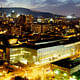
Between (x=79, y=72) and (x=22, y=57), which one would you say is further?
(x=22, y=57)

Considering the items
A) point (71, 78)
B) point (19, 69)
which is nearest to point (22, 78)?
point (19, 69)

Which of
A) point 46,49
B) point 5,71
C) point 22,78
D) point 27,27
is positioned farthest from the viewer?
point 27,27

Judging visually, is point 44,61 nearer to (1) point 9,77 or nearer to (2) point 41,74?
(2) point 41,74

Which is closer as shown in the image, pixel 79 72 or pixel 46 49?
pixel 79 72

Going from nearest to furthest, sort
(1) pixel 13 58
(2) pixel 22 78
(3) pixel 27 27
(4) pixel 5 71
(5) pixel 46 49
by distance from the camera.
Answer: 1. (2) pixel 22 78
2. (4) pixel 5 71
3. (1) pixel 13 58
4. (5) pixel 46 49
5. (3) pixel 27 27

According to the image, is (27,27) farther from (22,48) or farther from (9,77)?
(9,77)

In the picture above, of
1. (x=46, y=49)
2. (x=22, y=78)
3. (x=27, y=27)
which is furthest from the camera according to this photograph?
(x=27, y=27)

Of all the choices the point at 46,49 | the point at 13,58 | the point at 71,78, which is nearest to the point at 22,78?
the point at 71,78

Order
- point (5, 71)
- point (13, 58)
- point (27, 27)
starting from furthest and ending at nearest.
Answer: point (27, 27)
point (13, 58)
point (5, 71)

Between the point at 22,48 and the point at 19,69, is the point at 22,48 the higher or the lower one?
the higher one
